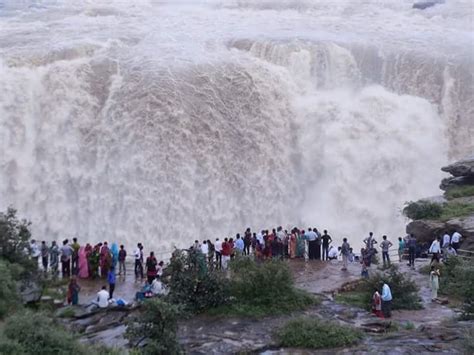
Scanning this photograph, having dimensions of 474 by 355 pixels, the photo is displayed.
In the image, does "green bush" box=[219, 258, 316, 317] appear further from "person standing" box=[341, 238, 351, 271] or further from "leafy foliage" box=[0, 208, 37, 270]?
"leafy foliage" box=[0, 208, 37, 270]

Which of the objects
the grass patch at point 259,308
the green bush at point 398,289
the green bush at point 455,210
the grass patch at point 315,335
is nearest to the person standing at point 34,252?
the grass patch at point 259,308

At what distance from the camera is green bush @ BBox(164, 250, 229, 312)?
1711cm

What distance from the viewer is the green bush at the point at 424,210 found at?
76.9ft

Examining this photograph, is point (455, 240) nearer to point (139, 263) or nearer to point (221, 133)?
point (139, 263)

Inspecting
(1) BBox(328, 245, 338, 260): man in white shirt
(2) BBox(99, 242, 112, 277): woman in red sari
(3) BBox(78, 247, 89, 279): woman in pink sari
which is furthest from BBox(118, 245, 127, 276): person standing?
(1) BBox(328, 245, 338, 260): man in white shirt

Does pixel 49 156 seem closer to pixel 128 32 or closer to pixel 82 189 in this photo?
pixel 82 189

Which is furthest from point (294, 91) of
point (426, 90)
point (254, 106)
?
point (426, 90)

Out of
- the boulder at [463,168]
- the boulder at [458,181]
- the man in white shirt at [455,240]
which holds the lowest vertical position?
the man in white shirt at [455,240]

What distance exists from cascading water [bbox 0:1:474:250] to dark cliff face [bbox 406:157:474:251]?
3.21m

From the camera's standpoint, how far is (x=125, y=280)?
20531 mm

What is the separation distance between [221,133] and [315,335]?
1612 centimetres

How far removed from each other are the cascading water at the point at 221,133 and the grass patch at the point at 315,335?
41.5ft

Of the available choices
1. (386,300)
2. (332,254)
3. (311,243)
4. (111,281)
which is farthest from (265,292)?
(332,254)

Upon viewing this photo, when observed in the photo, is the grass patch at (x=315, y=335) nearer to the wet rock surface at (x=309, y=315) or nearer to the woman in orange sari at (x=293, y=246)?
the wet rock surface at (x=309, y=315)
